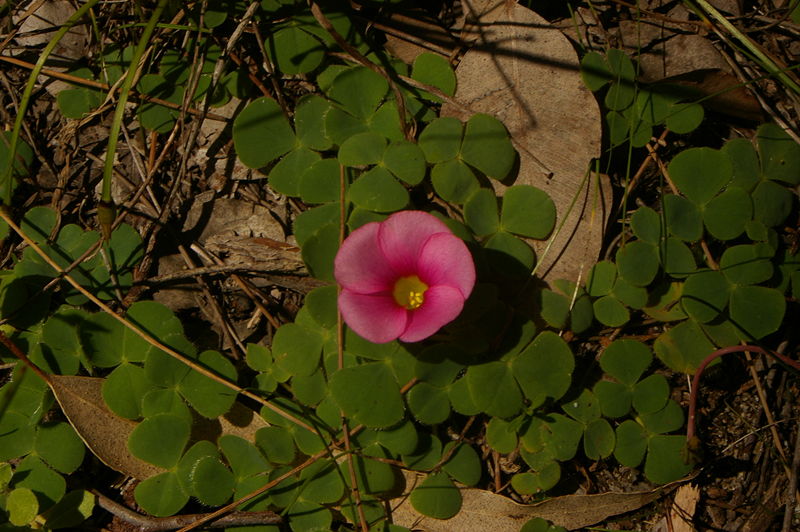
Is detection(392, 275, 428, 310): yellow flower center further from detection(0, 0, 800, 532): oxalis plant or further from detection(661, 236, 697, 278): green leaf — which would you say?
detection(661, 236, 697, 278): green leaf

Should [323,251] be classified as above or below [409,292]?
above

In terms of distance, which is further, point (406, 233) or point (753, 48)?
point (753, 48)

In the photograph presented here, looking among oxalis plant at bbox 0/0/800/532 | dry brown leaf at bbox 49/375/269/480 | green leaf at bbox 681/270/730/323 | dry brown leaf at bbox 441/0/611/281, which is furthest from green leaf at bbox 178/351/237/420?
green leaf at bbox 681/270/730/323

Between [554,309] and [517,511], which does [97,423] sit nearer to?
[517,511]

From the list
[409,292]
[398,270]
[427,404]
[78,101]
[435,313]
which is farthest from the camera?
[78,101]

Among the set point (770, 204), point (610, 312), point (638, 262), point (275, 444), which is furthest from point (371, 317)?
point (770, 204)

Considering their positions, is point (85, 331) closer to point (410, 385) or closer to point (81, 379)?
point (81, 379)
